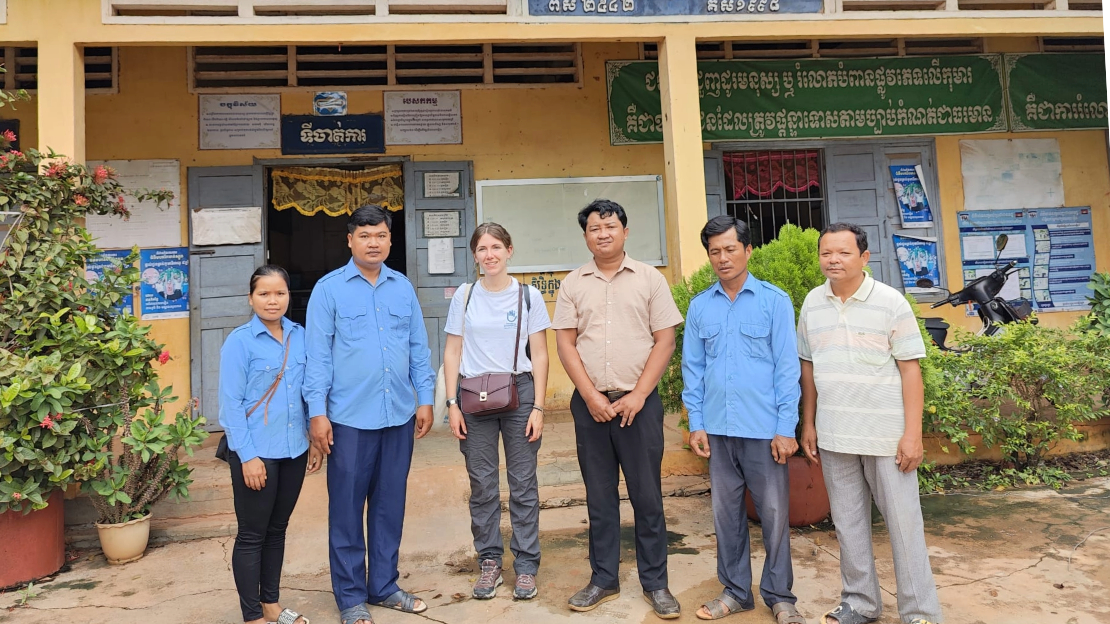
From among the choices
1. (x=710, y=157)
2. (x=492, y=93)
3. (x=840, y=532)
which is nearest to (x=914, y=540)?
(x=840, y=532)

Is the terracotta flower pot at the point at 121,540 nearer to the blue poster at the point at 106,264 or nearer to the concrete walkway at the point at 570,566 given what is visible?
the concrete walkway at the point at 570,566

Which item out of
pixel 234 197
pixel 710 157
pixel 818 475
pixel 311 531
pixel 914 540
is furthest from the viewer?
pixel 710 157

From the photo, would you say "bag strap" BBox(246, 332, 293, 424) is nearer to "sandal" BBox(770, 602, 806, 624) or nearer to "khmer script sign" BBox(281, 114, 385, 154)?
"sandal" BBox(770, 602, 806, 624)

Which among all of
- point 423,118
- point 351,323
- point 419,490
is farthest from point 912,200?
point 351,323

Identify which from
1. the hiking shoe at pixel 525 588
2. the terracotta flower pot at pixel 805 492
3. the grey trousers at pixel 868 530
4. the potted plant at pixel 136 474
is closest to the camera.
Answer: the grey trousers at pixel 868 530

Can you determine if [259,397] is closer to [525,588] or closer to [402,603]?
[402,603]

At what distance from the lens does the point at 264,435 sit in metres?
2.77

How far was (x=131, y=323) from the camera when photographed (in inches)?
158

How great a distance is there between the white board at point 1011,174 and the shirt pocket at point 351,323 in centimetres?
645

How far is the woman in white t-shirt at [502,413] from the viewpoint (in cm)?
315

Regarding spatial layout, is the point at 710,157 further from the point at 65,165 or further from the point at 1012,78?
the point at 65,165

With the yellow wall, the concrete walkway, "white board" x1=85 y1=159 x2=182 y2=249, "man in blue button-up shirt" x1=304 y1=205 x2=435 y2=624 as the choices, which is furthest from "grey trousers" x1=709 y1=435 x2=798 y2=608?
"white board" x1=85 y1=159 x2=182 y2=249

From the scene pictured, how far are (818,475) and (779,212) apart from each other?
3.67 m

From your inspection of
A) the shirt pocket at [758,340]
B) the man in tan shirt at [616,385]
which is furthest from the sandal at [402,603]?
the shirt pocket at [758,340]
